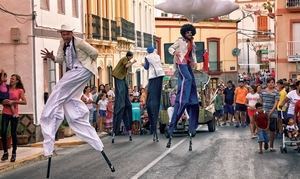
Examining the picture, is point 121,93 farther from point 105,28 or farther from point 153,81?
point 105,28

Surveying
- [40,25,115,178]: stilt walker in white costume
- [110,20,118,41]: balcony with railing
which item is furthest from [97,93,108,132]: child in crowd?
[40,25,115,178]: stilt walker in white costume

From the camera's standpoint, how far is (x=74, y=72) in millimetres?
12953

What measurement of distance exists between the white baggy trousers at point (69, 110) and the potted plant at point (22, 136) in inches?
388

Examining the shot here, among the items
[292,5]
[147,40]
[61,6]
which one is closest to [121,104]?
[61,6]

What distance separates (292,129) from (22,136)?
855 centimetres

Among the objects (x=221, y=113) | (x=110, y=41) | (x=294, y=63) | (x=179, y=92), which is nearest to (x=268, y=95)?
(x=179, y=92)

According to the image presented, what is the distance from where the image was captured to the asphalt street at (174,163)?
13078 mm

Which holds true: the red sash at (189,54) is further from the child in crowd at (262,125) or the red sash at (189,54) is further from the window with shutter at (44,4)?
the window with shutter at (44,4)

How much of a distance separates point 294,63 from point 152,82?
101ft

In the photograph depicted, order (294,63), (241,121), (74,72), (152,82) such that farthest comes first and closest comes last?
(294,63), (241,121), (152,82), (74,72)

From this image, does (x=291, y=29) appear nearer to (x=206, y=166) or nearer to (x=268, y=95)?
(x=268, y=95)

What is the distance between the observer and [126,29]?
4331 cm

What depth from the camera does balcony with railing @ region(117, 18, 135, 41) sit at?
41406 millimetres

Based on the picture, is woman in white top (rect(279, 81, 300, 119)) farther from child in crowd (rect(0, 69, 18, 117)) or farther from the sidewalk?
child in crowd (rect(0, 69, 18, 117))
